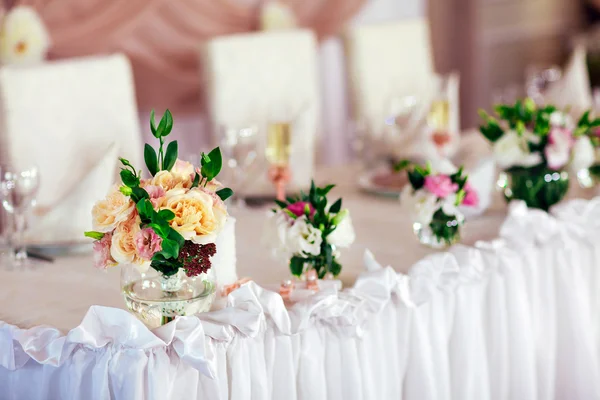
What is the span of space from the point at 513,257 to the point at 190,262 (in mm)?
813

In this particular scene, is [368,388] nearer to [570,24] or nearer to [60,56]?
[60,56]

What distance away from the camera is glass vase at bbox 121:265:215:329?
4.28 feet

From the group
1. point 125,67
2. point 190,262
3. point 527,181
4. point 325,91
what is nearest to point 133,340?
point 190,262

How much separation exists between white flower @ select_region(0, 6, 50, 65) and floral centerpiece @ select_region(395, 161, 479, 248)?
70.2 inches

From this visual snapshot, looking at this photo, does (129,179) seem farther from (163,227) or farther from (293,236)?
(293,236)

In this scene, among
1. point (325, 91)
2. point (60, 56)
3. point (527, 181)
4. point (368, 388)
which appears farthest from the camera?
point (325, 91)

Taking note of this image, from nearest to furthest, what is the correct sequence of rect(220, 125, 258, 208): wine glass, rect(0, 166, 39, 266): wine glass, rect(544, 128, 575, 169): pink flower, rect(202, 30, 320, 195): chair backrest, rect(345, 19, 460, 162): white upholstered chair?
rect(0, 166, 39, 266): wine glass → rect(544, 128, 575, 169): pink flower → rect(220, 125, 258, 208): wine glass → rect(202, 30, 320, 195): chair backrest → rect(345, 19, 460, 162): white upholstered chair

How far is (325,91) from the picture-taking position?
466 centimetres

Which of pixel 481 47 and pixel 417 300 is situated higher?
pixel 481 47

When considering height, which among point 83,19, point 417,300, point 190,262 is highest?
point 83,19

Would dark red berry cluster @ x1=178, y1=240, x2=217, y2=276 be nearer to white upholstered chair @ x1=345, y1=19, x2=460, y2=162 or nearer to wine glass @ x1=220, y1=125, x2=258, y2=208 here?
wine glass @ x1=220, y1=125, x2=258, y2=208

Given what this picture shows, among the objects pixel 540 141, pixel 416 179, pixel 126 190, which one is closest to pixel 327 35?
pixel 540 141

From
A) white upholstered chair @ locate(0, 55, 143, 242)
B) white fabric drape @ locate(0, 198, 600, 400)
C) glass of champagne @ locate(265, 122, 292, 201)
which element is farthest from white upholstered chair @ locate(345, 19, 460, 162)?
white fabric drape @ locate(0, 198, 600, 400)

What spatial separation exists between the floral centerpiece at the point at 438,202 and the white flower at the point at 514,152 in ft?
0.75
